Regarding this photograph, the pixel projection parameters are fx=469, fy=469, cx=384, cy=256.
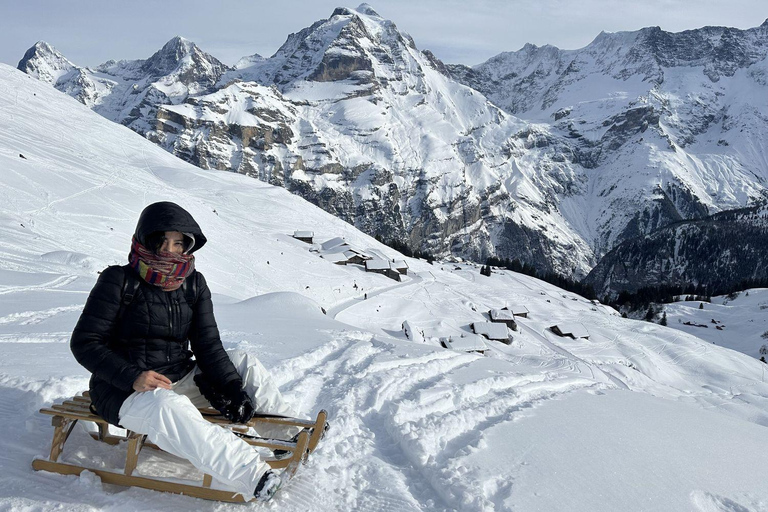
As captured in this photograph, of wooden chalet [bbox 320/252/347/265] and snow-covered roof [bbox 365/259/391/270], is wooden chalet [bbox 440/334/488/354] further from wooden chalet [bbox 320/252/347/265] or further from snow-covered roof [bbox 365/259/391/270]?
snow-covered roof [bbox 365/259/391/270]

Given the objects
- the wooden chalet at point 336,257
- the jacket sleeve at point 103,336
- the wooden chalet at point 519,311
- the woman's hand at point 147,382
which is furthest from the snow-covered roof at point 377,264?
the woman's hand at point 147,382

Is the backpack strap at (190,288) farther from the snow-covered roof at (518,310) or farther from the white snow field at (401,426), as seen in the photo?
the snow-covered roof at (518,310)

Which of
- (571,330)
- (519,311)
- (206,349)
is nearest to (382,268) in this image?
(519,311)

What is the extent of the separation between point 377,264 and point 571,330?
24204mm

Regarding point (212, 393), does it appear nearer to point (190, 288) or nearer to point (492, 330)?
point (190, 288)

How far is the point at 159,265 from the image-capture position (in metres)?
4.23

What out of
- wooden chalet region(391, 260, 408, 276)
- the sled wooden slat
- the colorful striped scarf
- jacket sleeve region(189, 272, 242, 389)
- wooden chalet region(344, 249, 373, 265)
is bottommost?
wooden chalet region(391, 260, 408, 276)

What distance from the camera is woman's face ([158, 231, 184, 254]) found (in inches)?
169

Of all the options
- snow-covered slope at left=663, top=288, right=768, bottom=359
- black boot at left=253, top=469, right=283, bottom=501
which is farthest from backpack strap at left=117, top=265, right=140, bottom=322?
snow-covered slope at left=663, top=288, right=768, bottom=359

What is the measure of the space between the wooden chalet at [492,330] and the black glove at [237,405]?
3809 centimetres

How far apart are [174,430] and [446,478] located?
2.62 meters

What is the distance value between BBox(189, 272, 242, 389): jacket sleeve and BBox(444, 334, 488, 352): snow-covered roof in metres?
32.5

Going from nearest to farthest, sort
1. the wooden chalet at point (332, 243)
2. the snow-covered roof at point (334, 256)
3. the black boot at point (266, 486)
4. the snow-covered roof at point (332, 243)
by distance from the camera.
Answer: the black boot at point (266, 486)
the snow-covered roof at point (334, 256)
the wooden chalet at point (332, 243)
the snow-covered roof at point (332, 243)

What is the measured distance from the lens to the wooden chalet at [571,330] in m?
47.3
